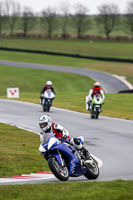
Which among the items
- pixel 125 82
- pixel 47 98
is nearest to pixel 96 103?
pixel 47 98

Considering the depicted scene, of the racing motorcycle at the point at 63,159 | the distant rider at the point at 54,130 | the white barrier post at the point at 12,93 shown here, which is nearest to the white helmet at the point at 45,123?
the distant rider at the point at 54,130

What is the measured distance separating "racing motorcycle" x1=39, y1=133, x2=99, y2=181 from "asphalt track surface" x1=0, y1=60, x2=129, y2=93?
39840 millimetres

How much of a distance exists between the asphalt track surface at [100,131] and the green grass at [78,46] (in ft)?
183

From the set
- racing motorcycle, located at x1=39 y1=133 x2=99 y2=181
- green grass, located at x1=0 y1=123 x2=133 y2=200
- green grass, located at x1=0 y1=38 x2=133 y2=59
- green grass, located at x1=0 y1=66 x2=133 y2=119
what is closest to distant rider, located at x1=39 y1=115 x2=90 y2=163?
racing motorcycle, located at x1=39 y1=133 x2=99 y2=181

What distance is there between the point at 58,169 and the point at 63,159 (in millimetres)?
367

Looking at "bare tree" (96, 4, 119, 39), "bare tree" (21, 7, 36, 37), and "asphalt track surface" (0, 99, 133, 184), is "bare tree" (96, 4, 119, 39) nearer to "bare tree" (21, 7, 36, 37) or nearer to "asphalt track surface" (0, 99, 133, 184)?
"bare tree" (21, 7, 36, 37)

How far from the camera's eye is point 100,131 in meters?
18.9

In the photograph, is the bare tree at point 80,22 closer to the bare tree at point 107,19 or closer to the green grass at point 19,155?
the bare tree at point 107,19

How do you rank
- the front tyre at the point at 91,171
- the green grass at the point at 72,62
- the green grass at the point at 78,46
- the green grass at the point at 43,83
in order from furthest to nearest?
1. the green grass at the point at 78,46
2. the green grass at the point at 72,62
3. the green grass at the point at 43,83
4. the front tyre at the point at 91,171

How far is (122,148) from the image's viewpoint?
14617 mm

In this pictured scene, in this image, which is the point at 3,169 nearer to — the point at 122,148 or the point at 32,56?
the point at 122,148

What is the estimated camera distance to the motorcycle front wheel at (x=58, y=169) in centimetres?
923

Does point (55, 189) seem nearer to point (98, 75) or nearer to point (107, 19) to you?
point (98, 75)

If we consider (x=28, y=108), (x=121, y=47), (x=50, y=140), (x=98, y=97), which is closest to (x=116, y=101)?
(x=28, y=108)
